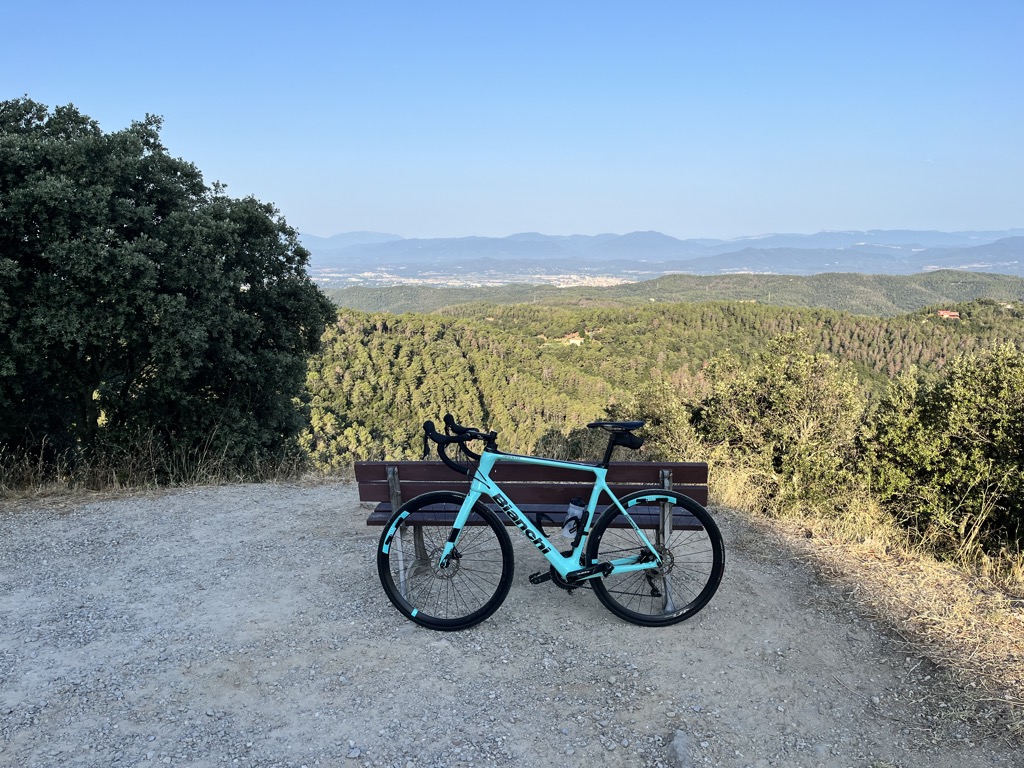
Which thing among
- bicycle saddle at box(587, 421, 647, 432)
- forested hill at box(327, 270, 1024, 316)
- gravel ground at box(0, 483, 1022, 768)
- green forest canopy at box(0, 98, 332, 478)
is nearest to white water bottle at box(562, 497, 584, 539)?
bicycle saddle at box(587, 421, 647, 432)

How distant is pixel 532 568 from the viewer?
4656mm

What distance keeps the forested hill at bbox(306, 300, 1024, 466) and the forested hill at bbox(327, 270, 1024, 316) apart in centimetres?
4444

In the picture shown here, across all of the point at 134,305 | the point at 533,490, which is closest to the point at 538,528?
the point at 533,490

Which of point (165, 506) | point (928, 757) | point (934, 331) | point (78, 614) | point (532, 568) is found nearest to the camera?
point (928, 757)

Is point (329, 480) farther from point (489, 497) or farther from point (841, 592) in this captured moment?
point (841, 592)

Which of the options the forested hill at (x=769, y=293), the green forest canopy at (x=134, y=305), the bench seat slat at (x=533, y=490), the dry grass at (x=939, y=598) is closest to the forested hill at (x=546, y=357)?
the green forest canopy at (x=134, y=305)

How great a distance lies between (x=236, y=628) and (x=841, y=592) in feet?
12.7

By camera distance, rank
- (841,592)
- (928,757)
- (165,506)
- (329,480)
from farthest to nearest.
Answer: (329,480) → (165,506) → (841,592) → (928,757)

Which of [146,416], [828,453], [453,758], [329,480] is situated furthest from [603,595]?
[146,416]

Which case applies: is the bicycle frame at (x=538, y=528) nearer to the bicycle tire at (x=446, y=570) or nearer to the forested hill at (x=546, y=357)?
the bicycle tire at (x=446, y=570)

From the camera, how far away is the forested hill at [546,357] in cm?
3948

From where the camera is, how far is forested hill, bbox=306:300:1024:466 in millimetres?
39484

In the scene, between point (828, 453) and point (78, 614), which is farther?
point (828, 453)

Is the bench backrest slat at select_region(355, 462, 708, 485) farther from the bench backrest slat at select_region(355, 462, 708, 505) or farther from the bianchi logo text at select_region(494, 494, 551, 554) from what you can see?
the bianchi logo text at select_region(494, 494, 551, 554)
